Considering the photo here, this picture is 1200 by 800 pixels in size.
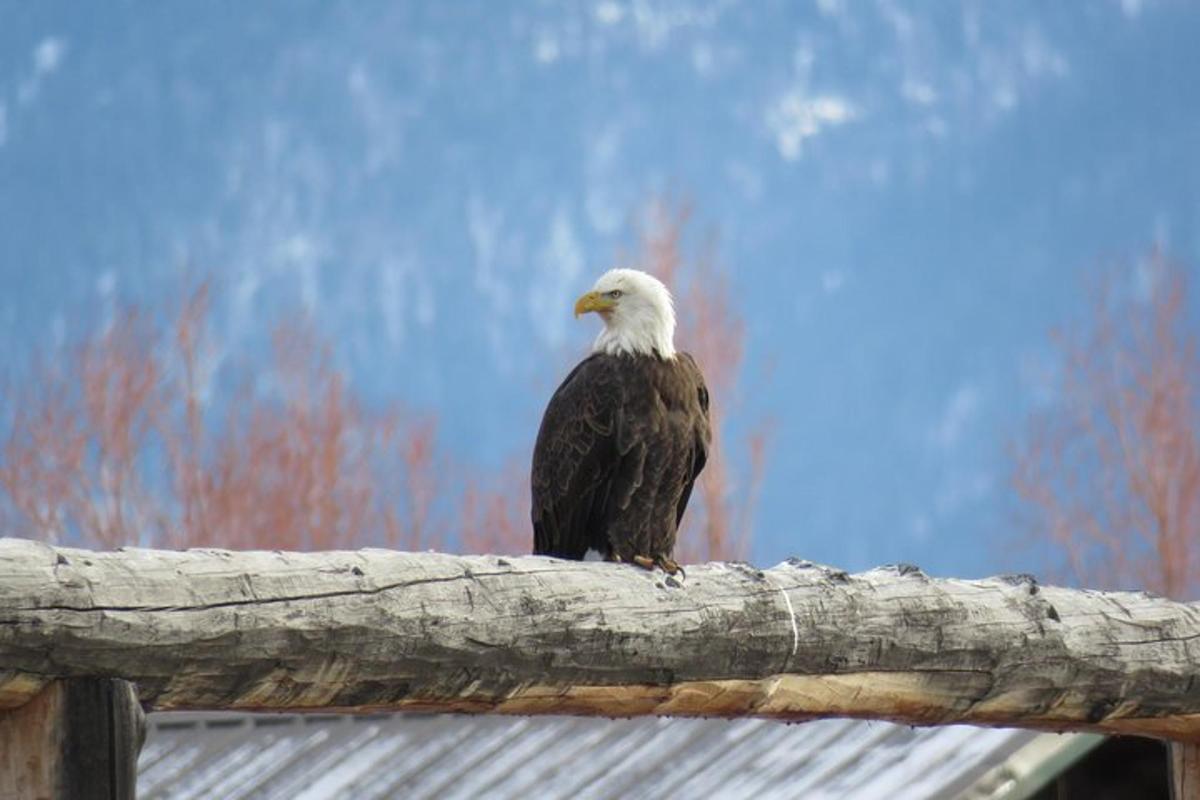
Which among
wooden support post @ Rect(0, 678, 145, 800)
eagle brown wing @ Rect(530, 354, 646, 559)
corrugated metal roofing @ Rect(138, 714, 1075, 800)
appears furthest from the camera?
corrugated metal roofing @ Rect(138, 714, 1075, 800)

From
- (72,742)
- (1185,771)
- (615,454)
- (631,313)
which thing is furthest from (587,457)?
(72,742)

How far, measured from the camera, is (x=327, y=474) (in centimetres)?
2194

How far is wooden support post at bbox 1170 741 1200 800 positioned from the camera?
5.45 metres

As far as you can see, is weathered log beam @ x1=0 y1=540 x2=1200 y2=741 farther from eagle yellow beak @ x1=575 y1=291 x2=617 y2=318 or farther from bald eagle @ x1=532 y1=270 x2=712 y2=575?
eagle yellow beak @ x1=575 y1=291 x2=617 y2=318

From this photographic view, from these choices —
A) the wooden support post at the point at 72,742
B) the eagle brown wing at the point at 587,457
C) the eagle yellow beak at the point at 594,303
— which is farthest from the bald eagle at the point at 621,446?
the wooden support post at the point at 72,742

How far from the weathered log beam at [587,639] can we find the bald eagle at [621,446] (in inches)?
58.2

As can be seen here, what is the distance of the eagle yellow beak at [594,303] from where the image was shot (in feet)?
21.4

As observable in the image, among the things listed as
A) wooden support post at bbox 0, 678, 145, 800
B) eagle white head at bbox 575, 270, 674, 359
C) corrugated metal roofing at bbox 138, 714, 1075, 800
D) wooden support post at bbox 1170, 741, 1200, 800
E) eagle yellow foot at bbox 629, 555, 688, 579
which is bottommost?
wooden support post at bbox 0, 678, 145, 800

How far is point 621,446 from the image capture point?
604 cm

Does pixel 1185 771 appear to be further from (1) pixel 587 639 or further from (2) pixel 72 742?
(2) pixel 72 742

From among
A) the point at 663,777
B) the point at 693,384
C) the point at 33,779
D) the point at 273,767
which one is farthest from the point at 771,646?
the point at 273,767

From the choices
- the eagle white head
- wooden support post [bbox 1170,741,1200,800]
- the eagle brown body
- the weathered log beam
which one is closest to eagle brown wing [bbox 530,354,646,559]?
the eagle brown body

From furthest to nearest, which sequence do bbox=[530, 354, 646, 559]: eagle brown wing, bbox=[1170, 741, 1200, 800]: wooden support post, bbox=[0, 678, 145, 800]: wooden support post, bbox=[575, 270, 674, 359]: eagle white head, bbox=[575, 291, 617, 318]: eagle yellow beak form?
bbox=[575, 291, 617, 318]: eagle yellow beak
bbox=[575, 270, 674, 359]: eagle white head
bbox=[530, 354, 646, 559]: eagle brown wing
bbox=[1170, 741, 1200, 800]: wooden support post
bbox=[0, 678, 145, 800]: wooden support post

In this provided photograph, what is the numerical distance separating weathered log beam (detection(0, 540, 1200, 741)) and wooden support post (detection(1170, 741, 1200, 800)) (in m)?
0.13
